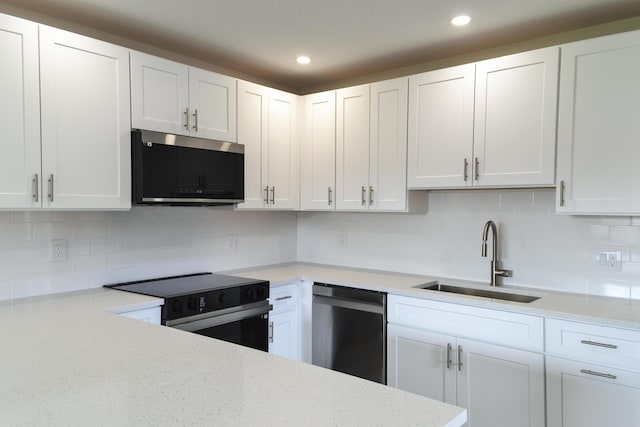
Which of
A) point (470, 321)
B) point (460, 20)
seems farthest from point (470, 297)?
point (460, 20)

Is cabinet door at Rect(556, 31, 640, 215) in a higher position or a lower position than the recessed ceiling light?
lower

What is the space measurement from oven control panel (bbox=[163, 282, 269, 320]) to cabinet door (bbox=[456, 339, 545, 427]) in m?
1.23

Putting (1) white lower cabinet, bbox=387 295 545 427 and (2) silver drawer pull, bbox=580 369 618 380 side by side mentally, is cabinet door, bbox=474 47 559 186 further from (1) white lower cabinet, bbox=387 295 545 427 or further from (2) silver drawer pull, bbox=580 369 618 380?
(2) silver drawer pull, bbox=580 369 618 380

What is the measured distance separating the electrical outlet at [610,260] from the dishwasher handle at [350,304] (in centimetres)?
126

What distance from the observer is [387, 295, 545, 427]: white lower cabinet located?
2.35 metres

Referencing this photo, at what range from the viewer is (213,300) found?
8.88ft

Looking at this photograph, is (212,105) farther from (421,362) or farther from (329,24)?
(421,362)

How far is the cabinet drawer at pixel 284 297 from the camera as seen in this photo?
3.11m

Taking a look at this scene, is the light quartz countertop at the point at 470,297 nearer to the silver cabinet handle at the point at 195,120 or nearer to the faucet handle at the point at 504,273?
the faucet handle at the point at 504,273

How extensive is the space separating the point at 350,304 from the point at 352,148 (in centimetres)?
109

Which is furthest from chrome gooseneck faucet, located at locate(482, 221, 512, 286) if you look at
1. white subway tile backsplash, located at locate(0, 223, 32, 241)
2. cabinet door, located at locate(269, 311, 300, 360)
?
white subway tile backsplash, located at locate(0, 223, 32, 241)

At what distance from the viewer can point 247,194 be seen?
3248mm

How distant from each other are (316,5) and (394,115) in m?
1.00

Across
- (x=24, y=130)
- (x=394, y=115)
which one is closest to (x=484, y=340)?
(x=394, y=115)
